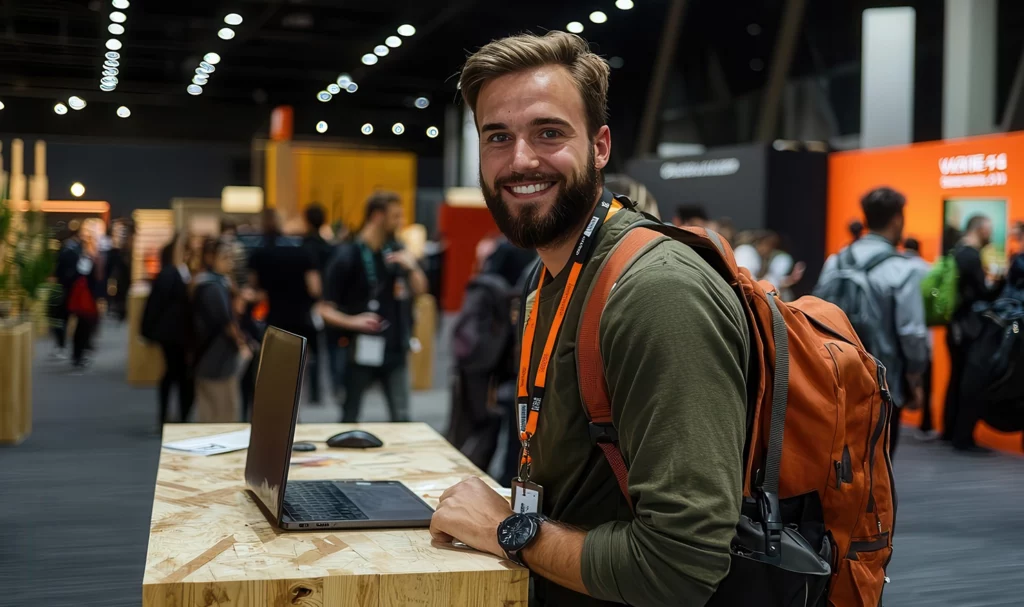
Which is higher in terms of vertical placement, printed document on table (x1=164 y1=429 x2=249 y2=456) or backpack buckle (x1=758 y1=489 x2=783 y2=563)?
backpack buckle (x1=758 y1=489 x2=783 y2=563)

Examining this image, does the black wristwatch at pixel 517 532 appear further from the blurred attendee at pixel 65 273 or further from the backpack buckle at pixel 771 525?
the blurred attendee at pixel 65 273

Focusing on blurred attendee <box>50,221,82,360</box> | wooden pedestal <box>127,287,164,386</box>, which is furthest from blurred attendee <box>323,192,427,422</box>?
blurred attendee <box>50,221,82,360</box>

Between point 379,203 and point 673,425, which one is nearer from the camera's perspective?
point 673,425

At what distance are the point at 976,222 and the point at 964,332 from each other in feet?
3.18

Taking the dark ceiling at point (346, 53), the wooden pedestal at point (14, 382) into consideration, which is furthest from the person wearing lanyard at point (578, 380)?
the dark ceiling at point (346, 53)

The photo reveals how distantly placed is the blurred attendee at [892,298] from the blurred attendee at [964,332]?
1.38 m

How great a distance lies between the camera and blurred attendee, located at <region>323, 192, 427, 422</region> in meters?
5.73

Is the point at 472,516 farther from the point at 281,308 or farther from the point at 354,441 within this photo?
the point at 281,308

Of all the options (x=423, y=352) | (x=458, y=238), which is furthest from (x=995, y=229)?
(x=458, y=238)

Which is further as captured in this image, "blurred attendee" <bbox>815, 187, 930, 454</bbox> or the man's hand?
"blurred attendee" <bbox>815, 187, 930, 454</bbox>

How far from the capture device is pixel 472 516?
1.49 m

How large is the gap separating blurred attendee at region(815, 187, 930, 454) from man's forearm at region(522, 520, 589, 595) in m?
3.84

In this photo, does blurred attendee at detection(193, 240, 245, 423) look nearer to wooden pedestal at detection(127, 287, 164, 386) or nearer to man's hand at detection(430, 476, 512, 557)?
wooden pedestal at detection(127, 287, 164, 386)

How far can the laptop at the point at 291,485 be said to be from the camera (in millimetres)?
1623
